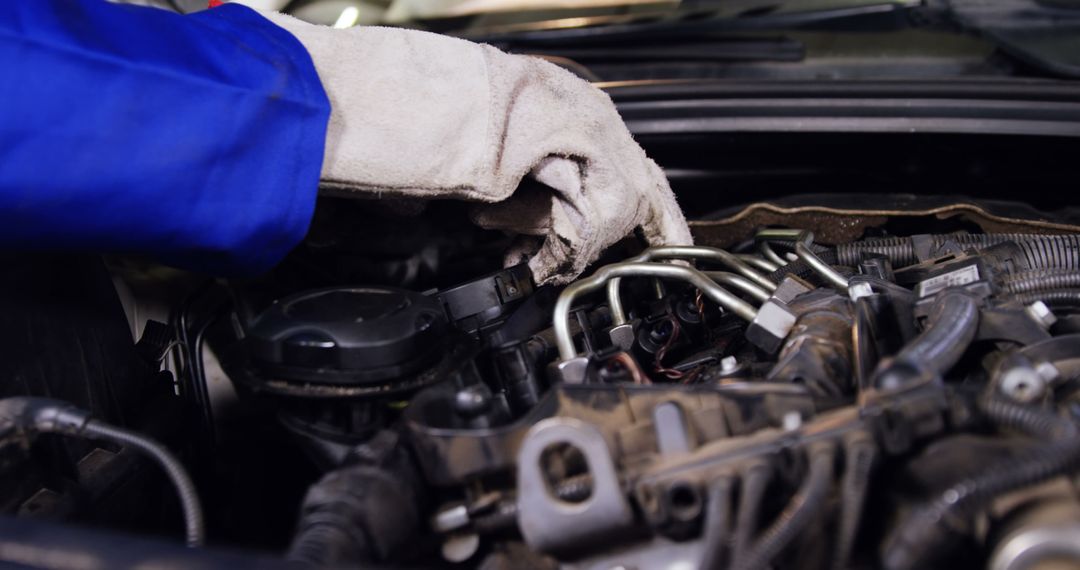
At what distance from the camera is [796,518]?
45cm

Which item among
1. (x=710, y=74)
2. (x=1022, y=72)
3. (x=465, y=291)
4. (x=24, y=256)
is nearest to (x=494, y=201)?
(x=465, y=291)

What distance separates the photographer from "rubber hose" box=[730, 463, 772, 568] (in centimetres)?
46

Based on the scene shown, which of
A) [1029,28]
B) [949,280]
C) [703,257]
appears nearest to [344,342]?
[703,257]

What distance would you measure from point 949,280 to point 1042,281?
0.10 m

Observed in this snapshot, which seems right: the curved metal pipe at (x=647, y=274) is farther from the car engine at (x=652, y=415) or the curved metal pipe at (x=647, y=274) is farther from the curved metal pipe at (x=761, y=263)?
the curved metal pipe at (x=761, y=263)

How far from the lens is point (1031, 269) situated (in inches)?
36.3

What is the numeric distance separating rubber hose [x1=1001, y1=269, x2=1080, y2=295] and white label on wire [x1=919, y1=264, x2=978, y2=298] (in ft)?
0.15

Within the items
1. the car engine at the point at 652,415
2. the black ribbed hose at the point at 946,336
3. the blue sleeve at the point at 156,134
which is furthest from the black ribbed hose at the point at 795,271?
the blue sleeve at the point at 156,134

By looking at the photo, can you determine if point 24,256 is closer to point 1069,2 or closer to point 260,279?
point 260,279

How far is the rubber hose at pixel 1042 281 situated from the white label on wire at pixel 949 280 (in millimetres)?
46

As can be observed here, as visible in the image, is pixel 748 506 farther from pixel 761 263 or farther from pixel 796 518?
pixel 761 263

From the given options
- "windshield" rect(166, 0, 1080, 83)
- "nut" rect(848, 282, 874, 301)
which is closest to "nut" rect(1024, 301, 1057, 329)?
"nut" rect(848, 282, 874, 301)

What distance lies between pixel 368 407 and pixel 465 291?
9.7 inches

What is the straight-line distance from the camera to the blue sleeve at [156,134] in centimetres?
63
